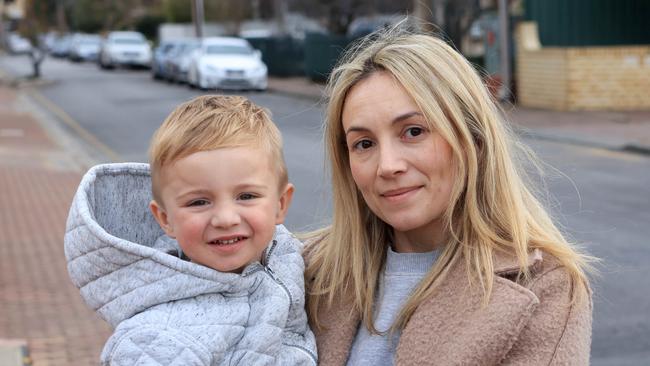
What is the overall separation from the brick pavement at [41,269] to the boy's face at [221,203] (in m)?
3.90

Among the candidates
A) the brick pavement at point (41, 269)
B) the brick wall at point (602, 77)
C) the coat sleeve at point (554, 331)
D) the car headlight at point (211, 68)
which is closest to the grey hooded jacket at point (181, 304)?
the coat sleeve at point (554, 331)

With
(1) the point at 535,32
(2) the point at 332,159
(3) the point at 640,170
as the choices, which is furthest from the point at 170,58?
(2) the point at 332,159

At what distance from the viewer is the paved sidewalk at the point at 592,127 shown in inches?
637

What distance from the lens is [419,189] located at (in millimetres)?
2156

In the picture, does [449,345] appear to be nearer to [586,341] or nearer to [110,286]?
[586,341]

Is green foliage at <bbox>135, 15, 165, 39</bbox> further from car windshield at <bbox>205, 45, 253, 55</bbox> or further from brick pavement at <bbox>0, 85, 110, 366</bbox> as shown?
brick pavement at <bbox>0, 85, 110, 366</bbox>

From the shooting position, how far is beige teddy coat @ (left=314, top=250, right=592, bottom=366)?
196 centimetres

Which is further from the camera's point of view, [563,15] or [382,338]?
[563,15]

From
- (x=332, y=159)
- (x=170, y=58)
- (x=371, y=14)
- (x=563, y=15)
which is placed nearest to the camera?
(x=332, y=159)

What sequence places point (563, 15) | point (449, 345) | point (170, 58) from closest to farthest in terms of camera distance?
point (449, 345), point (563, 15), point (170, 58)

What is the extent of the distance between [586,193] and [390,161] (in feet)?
32.1

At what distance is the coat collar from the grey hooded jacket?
0.30 metres

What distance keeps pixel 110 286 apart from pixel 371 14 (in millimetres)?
44309

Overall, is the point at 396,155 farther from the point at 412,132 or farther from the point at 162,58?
the point at 162,58
